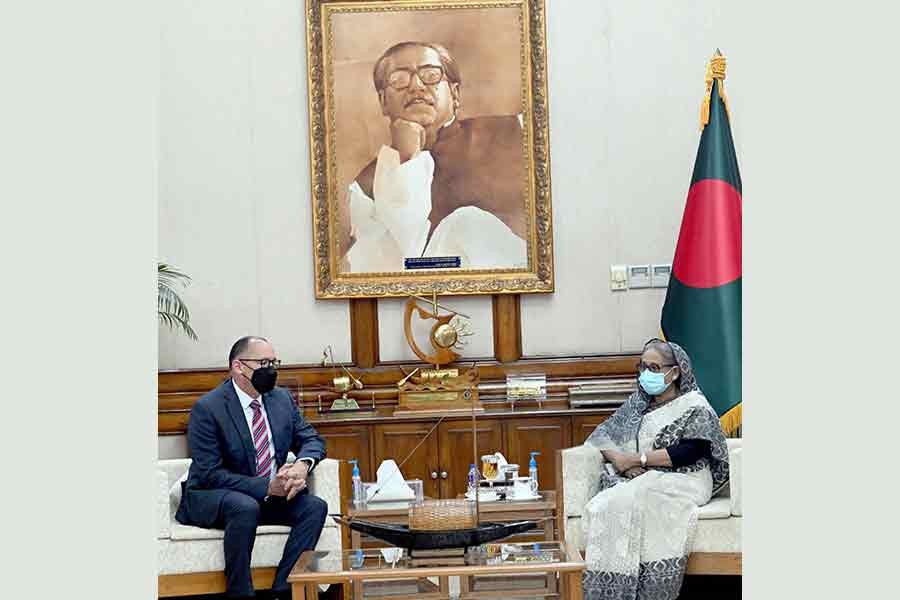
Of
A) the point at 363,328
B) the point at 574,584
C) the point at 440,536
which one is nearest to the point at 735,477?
the point at 574,584

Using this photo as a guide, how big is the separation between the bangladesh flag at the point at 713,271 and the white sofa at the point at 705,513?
868mm

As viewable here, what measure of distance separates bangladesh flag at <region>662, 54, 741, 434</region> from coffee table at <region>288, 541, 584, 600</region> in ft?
5.81

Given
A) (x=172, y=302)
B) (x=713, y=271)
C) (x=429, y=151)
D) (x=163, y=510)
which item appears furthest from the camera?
(x=429, y=151)

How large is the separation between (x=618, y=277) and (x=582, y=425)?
0.94m

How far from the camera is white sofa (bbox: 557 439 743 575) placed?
4520 mm

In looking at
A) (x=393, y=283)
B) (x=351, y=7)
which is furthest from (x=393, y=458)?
(x=351, y=7)

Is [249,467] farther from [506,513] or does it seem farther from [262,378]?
[506,513]

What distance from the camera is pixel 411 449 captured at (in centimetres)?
595

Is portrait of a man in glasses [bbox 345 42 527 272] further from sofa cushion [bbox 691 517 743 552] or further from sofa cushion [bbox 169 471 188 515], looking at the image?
sofa cushion [bbox 691 517 743 552]

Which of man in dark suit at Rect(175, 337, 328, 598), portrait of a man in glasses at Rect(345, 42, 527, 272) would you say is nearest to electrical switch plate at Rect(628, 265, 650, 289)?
portrait of a man in glasses at Rect(345, 42, 527, 272)

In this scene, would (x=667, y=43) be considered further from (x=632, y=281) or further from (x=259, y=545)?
(x=259, y=545)

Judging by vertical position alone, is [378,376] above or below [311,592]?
above

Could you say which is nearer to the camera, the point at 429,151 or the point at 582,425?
the point at 582,425

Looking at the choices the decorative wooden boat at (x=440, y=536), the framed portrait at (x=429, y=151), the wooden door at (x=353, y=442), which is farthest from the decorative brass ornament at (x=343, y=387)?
the decorative wooden boat at (x=440, y=536)
